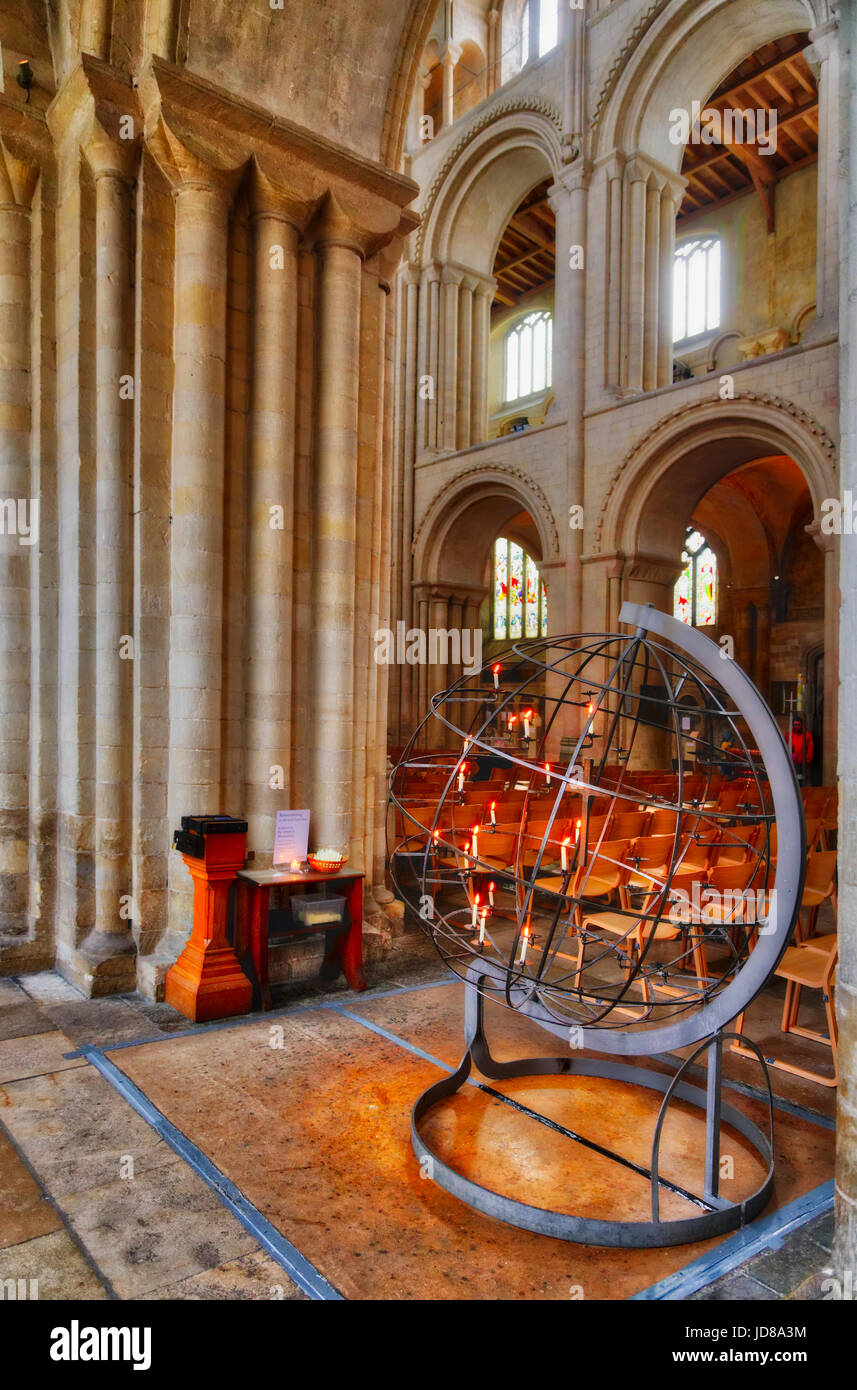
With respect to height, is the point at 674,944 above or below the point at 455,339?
below

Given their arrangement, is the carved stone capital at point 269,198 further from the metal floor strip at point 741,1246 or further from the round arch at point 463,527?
the round arch at point 463,527

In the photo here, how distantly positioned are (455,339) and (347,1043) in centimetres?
1566

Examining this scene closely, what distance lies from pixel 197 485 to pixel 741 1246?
4952 mm

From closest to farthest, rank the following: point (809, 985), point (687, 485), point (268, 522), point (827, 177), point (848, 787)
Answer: point (848, 787)
point (809, 985)
point (268, 522)
point (827, 177)
point (687, 485)

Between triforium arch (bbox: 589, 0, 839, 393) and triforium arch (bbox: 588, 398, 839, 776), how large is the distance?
1512 millimetres

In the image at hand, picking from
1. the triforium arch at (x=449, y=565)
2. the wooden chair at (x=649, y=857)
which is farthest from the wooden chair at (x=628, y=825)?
the triforium arch at (x=449, y=565)

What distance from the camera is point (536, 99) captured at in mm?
15320

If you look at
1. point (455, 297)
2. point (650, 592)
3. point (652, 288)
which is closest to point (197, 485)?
point (650, 592)

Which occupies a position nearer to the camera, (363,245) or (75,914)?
(75,914)

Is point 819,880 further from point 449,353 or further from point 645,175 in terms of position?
point 449,353

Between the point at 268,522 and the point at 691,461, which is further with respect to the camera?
the point at 691,461

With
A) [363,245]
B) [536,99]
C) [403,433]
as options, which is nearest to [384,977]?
[363,245]

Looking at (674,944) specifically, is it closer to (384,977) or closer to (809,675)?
(384,977)

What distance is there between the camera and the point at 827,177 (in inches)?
476
